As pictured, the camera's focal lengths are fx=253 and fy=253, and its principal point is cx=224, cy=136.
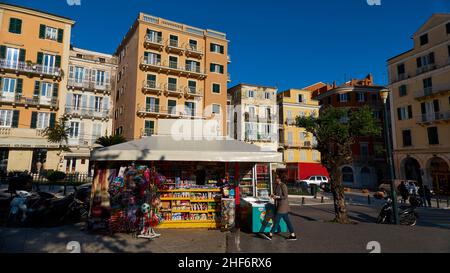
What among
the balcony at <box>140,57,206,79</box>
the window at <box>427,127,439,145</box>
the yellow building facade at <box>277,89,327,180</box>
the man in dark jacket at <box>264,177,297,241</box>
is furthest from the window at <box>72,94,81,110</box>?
the window at <box>427,127,439,145</box>

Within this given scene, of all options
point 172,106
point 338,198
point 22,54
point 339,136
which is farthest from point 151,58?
point 338,198

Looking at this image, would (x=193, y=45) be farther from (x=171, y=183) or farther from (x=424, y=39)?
(x=171, y=183)

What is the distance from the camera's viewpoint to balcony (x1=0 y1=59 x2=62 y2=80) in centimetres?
2562

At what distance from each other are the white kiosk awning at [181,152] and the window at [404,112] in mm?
29553

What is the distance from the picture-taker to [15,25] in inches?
1036

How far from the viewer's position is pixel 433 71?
27.2m

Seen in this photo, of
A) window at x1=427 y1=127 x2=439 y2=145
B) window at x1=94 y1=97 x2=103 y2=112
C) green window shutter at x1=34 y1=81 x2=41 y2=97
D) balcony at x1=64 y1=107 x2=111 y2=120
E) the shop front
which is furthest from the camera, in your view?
window at x1=94 y1=97 x2=103 y2=112

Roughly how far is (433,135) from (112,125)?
3858 cm

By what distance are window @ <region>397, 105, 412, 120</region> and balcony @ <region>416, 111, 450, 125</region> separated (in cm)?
144

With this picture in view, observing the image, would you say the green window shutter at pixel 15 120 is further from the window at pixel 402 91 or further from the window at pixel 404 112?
the window at pixel 402 91

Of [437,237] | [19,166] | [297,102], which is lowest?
[437,237]

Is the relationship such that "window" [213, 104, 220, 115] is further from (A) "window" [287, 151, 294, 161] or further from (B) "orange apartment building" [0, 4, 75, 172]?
(B) "orange apartment building" [0, 4, 75, 172]
